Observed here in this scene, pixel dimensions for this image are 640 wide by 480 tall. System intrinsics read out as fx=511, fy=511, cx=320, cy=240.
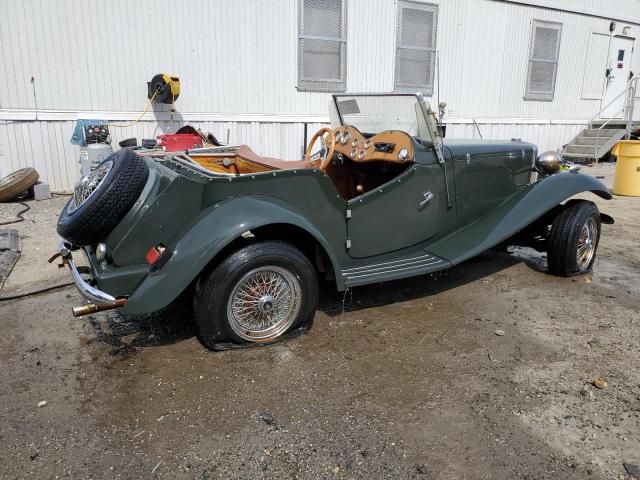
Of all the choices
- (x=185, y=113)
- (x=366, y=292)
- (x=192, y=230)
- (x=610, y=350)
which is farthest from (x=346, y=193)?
(x=185, y=113)

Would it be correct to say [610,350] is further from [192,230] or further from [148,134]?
[148,134]

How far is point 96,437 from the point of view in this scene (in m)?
2.56

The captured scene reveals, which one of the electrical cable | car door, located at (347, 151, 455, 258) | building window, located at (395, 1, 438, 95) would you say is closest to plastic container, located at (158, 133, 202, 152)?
the electrical cable

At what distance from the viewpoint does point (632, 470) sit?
234 cm

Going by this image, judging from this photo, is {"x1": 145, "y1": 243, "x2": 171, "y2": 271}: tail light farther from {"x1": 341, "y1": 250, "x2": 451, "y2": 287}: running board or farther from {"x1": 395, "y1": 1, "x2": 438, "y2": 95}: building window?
{"x1": 395, "y1": 1, "x2": 438, "y2": 95}: building window

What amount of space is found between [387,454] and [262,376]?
982 mm

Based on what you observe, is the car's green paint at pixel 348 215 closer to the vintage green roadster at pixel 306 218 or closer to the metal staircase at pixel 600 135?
the vintage green roadster at pixel 306 218

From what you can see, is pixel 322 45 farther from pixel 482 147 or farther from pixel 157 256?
pixel 157 256

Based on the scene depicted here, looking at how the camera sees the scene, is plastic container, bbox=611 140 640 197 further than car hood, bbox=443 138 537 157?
Yes

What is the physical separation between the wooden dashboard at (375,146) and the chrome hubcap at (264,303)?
132cm

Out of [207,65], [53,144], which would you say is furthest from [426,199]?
[53,144]

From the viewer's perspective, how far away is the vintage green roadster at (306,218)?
3.15m

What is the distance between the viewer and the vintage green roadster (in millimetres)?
3146

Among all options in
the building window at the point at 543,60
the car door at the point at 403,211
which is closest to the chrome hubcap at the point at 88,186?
the car door at the point at 403,211
